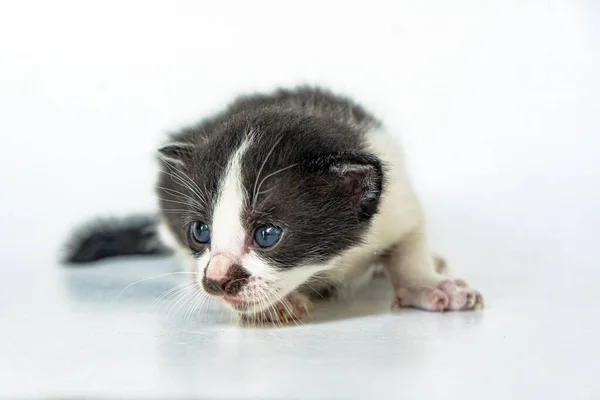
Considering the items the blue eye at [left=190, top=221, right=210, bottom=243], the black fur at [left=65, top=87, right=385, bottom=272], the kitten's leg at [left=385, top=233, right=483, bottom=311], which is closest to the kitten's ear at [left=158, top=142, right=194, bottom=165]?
the black fur at [left=65, top=87, right=385, bottom=272]

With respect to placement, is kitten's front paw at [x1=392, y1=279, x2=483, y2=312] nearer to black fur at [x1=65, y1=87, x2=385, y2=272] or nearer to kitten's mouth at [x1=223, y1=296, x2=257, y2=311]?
black fur at [x1=65, y1=87, x2=385, y2=272]

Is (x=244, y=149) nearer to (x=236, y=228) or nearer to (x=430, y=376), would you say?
(x=236, y=228)

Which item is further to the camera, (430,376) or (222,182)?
(222,182)

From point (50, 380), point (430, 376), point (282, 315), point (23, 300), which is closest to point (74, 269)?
point (23, 300)

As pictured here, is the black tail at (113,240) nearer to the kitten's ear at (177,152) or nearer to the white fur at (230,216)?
the kitten's ear at (177,152)

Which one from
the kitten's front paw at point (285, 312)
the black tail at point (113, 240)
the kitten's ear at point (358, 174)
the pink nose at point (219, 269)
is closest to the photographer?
the pink nose at point (219, 269)

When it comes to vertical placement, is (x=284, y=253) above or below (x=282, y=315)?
above

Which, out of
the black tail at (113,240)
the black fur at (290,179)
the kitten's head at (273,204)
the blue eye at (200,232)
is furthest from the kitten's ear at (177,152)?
the black tail at (113,240)
